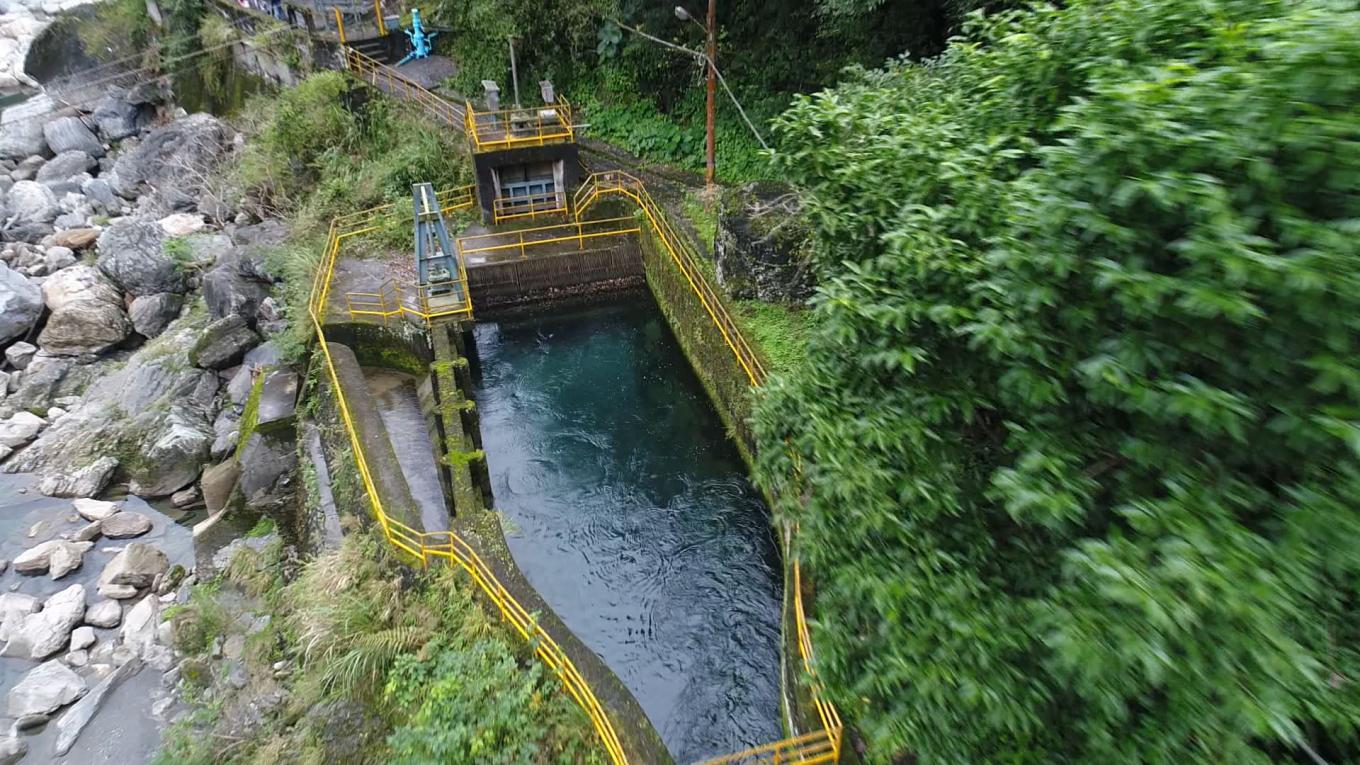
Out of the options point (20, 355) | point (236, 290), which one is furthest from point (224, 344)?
point (20, 355)

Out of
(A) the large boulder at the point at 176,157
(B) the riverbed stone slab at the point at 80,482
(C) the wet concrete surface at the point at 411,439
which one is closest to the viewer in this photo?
(C) the wet concrete surface at the point at 411,439

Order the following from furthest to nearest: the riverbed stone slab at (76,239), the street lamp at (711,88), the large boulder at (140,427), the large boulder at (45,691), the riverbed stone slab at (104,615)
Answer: the riverbed stone slab at (76,239) → the large boulder at (140,427) → the street lamp at (711,88) → the riverbed stone slab at (104,615) → the large boulder at (45,691)

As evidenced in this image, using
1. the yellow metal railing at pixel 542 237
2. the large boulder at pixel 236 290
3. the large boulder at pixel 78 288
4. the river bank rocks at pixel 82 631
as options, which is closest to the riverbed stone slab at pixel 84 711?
the river bank rocks at pixel 82 631

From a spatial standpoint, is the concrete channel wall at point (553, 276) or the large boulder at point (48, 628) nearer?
the large boulder at point (48, 628)

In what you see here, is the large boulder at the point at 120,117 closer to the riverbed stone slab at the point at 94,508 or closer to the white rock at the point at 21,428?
the white rock at the point at 21,428

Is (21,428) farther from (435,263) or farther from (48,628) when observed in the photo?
(435,263)

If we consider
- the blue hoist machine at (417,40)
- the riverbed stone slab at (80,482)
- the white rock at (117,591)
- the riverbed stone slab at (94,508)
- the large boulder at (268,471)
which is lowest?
the white rock at (117,591)
